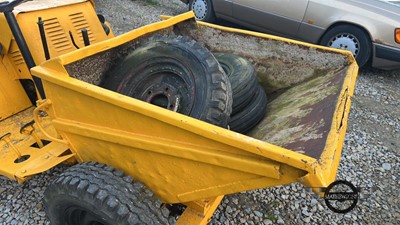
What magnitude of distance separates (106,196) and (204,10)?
18.5 ft

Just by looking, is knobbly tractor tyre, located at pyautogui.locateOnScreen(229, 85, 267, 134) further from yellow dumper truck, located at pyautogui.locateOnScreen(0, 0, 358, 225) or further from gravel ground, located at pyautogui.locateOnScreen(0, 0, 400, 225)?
gravel ground, located at pyautogui.locateOnScreen(0, 0, 400, 225)

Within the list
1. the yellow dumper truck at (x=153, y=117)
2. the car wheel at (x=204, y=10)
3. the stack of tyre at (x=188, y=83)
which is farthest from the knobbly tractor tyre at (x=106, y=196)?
the car wheel at (x=204, y=10)

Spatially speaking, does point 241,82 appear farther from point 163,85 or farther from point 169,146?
point 169,146

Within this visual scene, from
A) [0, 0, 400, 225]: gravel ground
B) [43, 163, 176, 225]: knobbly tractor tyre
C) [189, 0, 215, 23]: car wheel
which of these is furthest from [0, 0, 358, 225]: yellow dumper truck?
[189, 0, 215, 23]: car wheel

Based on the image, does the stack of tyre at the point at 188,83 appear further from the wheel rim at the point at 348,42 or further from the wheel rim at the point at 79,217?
the wheel rim at the point at 348,42

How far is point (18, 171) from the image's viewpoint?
2.47 metres

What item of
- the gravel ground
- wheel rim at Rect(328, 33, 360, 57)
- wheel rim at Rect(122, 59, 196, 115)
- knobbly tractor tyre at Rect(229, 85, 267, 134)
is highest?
wheel rim at Rect(122, 59, 196, 115)

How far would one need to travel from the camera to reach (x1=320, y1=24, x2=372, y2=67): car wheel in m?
5.42

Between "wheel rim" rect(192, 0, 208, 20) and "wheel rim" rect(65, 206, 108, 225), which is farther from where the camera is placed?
"wheel rim" rect(192, 0, 208, 20)

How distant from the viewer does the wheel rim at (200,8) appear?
22.5ft

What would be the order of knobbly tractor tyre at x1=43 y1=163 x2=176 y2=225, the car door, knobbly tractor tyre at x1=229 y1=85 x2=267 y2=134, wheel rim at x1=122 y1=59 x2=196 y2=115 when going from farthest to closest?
the car door
knobbly tractor tyre at x1=229 y1=85 x2=267 y2=134
wheel rim at x1=122 y1=59 x2=196 y2=115
knobbly tractor tyre at x1=43 y1=163 x2=176 y2=225

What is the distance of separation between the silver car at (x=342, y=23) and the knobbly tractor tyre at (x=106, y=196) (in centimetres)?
465

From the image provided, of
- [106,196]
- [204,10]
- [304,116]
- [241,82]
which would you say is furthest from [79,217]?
[204,10]

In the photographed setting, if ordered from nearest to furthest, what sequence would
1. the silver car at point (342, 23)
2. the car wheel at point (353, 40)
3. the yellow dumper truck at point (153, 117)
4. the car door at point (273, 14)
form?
the yellow dumper truck at point (153, 117)
the silver car at point (342, 23)
the car wheel at point (353, 40)
the car door at point (273, 14)
